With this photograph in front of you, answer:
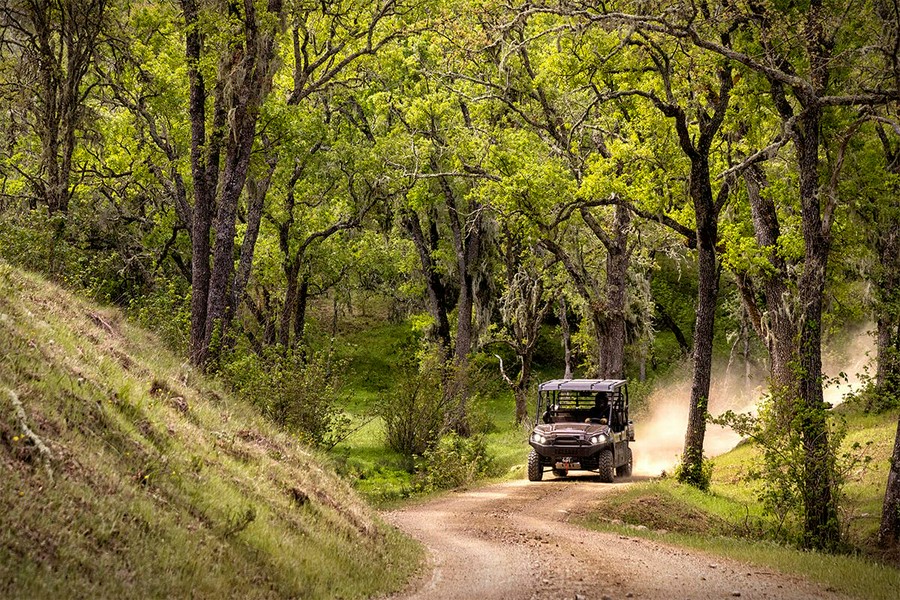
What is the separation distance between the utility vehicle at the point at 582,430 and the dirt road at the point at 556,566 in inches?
206

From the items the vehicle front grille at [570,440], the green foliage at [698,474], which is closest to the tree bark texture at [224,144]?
the vehicle front grille at [570,440]

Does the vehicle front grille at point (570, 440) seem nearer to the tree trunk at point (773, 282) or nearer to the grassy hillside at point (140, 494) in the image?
the tree trunk at point (773, 282)

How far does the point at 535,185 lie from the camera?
2666 cm

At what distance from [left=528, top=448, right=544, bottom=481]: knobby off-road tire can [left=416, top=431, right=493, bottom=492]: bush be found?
1.80m

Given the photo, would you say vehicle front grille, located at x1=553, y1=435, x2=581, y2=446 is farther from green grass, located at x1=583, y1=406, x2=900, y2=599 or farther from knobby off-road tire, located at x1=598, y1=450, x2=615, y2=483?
green grass, located at x1=583, y1=406, x2=900, y2=599

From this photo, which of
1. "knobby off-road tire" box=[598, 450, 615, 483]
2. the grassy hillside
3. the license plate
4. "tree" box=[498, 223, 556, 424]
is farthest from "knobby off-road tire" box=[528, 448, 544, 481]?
"tree" box=[498, 223, 556, 424]

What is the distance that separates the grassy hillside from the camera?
6.84 metres

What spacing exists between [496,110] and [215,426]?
2051cm

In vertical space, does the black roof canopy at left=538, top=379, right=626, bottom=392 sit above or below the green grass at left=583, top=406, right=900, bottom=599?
above

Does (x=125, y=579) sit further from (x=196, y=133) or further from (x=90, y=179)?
(x=90, y=179)

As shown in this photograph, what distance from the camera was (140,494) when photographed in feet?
27.1

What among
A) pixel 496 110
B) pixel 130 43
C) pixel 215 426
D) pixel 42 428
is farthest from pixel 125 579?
pixel 496 110

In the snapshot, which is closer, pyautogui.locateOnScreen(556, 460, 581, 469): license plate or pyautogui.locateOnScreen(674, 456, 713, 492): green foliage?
pyautogui.locateOnScreen(674, 456, 713, 492): green foliage

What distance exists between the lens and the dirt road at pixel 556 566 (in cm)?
984
